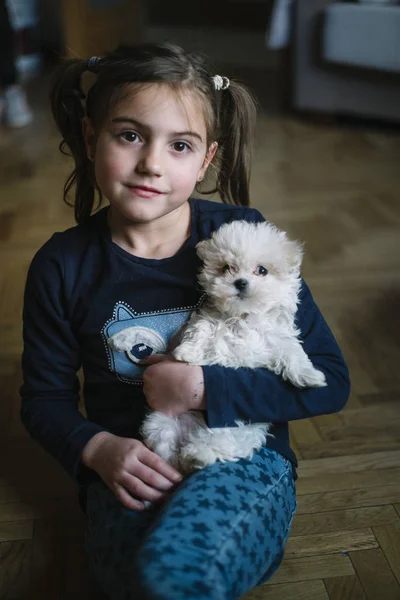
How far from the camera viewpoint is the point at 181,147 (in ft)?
2.75

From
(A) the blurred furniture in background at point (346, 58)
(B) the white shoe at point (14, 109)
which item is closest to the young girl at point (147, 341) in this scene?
(A) the blurred furniture in background at point (346, 58)

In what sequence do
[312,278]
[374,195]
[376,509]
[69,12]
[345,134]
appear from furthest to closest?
[69,12] → [345,134] → [374,195] → [312,278] → [376,509]

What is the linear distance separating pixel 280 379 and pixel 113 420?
252 mm

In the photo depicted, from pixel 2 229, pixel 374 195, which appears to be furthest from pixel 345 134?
pixel 2 229

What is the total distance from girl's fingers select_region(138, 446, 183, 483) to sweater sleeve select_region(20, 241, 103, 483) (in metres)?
0.09

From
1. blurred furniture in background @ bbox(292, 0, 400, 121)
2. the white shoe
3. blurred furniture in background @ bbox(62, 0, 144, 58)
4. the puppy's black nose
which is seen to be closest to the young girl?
the puppy's black nose

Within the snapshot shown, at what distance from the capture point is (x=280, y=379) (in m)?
0.81

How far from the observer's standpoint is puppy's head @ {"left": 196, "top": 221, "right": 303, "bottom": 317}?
2.51ft

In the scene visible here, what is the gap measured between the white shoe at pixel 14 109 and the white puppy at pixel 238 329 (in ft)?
8.10

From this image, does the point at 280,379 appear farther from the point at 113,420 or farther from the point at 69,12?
the point at 69,12

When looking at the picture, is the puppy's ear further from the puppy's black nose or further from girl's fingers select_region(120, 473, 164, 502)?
girl's fingers select_region(120, 473, 164, 502)

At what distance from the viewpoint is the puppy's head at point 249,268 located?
30.2 inches

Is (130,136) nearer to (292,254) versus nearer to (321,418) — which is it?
(292,254)

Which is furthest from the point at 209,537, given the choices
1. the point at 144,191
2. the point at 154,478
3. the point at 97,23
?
the point at 97,23
